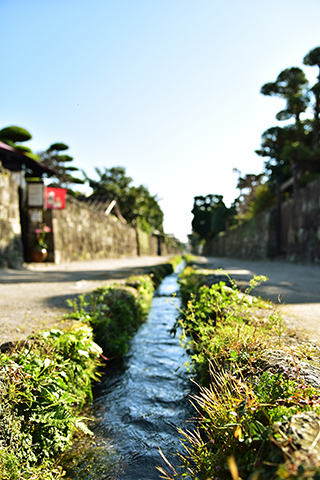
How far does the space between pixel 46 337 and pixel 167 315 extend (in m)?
3.17

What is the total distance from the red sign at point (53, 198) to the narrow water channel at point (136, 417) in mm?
7473

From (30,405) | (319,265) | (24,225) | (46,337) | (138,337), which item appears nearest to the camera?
(30,405)

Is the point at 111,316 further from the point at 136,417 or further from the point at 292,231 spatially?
the point at 292,231

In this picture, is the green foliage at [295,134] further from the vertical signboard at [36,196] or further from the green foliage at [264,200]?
the vertical signboard at [36,196]

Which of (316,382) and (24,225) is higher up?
(24,225)

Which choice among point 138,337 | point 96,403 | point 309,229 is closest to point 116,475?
point 96,403

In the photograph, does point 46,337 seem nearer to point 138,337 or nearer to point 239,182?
point 138,337

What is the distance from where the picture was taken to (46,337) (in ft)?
6.04

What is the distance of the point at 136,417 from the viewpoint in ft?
6.48

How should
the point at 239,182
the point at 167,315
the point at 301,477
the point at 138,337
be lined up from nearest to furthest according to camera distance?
the point at 301,477, the point at 138,337, the point at 167,315, the point at 239,182

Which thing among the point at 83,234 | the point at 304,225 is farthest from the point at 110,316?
the point at 83,234

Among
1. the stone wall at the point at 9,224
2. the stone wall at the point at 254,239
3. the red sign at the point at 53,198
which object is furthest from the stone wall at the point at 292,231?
the stone wall at the point at 9,224

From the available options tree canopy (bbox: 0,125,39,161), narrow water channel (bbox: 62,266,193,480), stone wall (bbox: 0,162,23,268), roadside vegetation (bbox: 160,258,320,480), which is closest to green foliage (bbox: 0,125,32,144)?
tree canopy (bbox: 0,125,39,161)

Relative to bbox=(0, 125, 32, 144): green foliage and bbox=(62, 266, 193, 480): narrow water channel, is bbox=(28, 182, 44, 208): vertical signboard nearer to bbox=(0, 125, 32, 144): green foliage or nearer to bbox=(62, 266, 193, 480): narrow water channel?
bbox=(62, 266, 193, 480): narrow water channel
